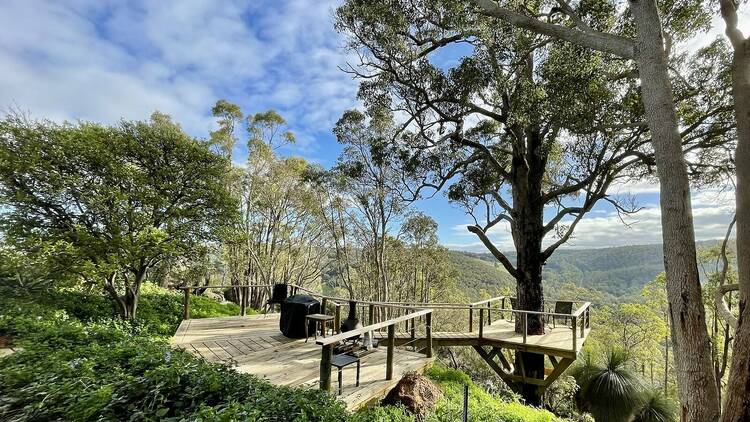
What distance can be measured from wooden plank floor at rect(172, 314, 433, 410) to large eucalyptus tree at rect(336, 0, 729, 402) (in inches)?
183

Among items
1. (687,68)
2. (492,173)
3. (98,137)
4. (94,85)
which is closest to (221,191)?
(98,137)

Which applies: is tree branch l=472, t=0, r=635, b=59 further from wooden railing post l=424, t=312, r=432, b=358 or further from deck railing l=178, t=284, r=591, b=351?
wooden railing post l=424, t=312, r=432, b=358

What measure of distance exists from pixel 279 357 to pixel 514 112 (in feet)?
19.0

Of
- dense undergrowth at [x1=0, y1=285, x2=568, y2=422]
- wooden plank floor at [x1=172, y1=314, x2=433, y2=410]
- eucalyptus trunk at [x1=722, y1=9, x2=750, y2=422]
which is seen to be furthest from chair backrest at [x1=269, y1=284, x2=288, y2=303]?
eucalyptus trunk at [x1=722, y1=9, x2=750, y2=422]

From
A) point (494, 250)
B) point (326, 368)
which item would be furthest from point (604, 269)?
point (326, 368)

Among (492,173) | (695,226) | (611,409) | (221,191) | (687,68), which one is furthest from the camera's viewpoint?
(492,173)

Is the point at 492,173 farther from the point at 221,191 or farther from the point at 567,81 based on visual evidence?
the point at 221,191

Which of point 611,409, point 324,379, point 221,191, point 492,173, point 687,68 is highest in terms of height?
point 687,68

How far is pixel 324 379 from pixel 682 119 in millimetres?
7932

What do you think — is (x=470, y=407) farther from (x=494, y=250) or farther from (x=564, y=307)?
(x=564, y=307)

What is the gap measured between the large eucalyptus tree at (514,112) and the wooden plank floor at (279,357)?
4644mm

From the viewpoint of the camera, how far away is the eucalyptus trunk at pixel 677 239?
86.5 inches

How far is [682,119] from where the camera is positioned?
20.7 feet

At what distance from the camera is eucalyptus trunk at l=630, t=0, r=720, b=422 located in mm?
2197
